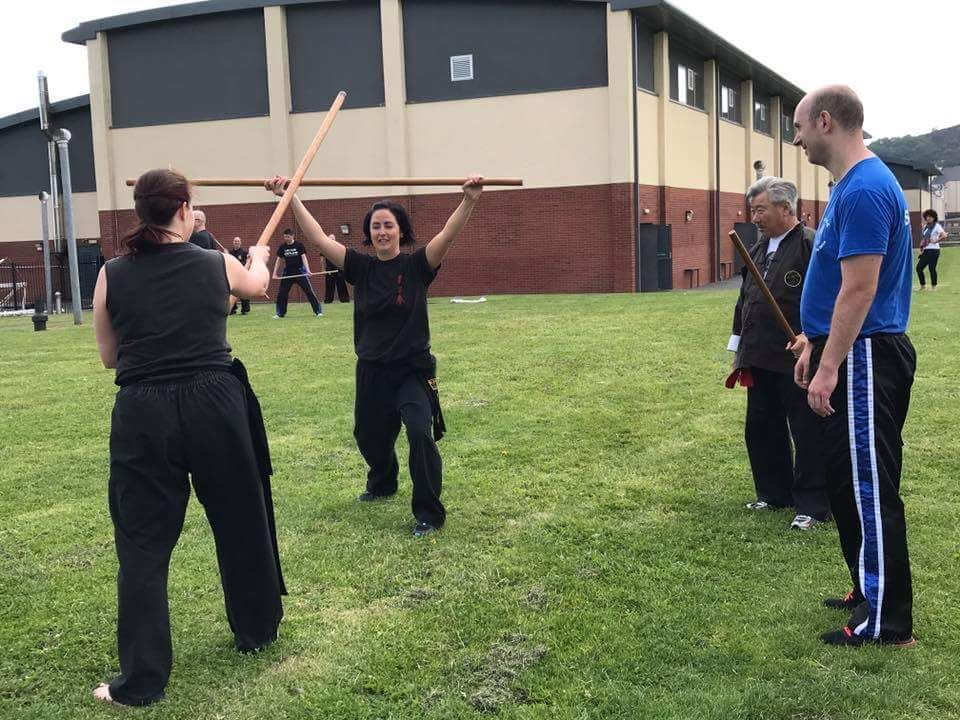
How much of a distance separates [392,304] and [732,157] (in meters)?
31.4

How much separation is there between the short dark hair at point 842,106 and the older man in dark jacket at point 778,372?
178 centimetres

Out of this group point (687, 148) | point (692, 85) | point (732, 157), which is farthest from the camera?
point (732, 157)

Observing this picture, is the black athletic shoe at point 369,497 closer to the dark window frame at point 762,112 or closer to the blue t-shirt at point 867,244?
the blue t-shirt at point 867,244

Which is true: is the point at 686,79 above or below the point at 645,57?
below

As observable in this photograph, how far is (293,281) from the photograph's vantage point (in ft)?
67.2

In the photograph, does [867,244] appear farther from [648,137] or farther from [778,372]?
[648,137]

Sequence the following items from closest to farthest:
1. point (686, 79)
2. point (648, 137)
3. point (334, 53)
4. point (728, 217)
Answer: point (648, 137), point (334, 53), point (686, 79), point (728, 217)

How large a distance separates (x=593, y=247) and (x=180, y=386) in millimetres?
24237

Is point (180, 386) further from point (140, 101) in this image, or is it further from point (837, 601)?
point (140, 101)

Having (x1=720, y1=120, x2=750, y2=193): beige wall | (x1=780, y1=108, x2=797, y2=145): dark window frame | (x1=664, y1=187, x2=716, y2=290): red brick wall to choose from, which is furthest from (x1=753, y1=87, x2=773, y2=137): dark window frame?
(x1=664, y1=187, x2=716, y2=290): red brick wall

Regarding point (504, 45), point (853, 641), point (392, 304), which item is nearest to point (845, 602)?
point (853, 641)

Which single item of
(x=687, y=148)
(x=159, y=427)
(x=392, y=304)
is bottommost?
(x=159, y=427)

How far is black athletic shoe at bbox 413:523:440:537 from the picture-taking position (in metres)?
5.46

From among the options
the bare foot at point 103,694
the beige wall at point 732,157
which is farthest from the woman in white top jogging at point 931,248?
the bare foot at point 103,694
